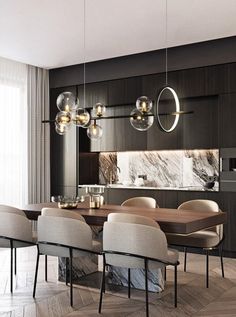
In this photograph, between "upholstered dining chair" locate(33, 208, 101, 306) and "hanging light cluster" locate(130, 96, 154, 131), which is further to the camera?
"hanging light cluster" locate(130, 96, 154, 131)

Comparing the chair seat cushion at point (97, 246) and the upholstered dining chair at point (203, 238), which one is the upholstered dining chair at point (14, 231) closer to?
the chair seat cushion at point (97, 246)

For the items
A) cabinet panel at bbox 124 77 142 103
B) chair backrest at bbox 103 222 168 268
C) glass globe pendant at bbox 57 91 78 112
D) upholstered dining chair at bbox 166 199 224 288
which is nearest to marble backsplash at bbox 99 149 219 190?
cabinet panel at bbox 124 77 142 103

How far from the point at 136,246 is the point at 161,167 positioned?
135 inches

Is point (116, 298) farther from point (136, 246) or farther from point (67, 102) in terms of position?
point (67, 102)

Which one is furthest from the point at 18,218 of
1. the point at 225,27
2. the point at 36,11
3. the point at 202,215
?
the point at 225,27

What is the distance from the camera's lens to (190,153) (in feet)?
20.8

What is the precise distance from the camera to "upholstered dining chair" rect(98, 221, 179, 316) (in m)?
3.23

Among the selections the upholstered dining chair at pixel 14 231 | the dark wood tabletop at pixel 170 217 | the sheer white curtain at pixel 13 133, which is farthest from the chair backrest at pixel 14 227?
the sheer white curtain at pixel 13 133

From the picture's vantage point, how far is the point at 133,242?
329 centimetres

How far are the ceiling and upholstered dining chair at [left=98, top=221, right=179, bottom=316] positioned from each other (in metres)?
2.30

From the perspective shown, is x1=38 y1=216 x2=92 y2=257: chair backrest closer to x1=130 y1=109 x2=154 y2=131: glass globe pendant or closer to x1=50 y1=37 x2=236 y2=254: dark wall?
x1=130 y1=109 x2=154 y2=131: glass globe pendant

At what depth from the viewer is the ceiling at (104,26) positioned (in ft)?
14.3

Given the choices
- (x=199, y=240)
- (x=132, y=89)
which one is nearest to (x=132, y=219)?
(x=199, y=240)

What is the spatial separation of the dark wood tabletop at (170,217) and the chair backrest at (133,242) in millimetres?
163
